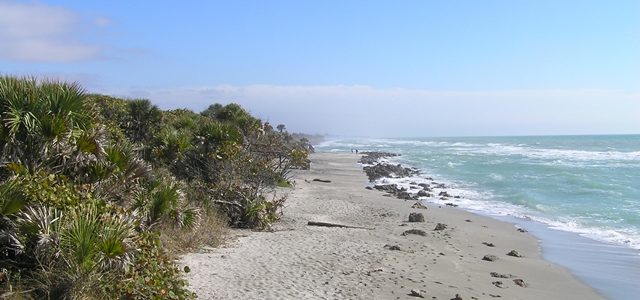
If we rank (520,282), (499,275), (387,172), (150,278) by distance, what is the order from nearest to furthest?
(150,278) < (520,282) < (499,275) < (387,172)

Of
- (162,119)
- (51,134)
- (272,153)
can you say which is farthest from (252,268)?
(162,119)

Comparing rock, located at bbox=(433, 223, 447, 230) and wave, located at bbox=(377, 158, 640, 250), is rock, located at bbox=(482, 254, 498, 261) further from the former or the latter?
wave, located at bbox=(377, 158, 640, 250)

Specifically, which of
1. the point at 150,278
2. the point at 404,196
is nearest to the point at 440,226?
the point at 404,196

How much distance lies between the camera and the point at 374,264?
12.7 metres

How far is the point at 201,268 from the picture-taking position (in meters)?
11.0

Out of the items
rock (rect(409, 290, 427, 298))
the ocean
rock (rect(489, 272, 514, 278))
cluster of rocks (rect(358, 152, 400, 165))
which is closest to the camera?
rock (rect(409, 290, 427, 298))

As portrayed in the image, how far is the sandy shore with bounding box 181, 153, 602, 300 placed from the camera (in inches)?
407

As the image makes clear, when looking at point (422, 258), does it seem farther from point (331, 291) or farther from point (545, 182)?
point (545, 182)

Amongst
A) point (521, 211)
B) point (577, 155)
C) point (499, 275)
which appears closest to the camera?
point (499, 275)

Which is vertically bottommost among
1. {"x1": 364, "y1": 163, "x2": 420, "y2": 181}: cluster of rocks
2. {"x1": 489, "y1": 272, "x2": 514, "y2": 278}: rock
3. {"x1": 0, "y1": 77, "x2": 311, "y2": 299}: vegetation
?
{"x1": 364, "y1": 163, "x2": 420, "y2": 181}: cluster of rocks

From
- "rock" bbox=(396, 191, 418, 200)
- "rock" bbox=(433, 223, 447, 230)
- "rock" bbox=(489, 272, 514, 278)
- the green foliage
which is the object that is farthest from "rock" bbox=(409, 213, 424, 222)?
the green foliage

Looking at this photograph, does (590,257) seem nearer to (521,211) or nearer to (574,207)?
(521,211)

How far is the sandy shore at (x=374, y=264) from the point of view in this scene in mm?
10344

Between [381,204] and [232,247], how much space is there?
12.1 m
